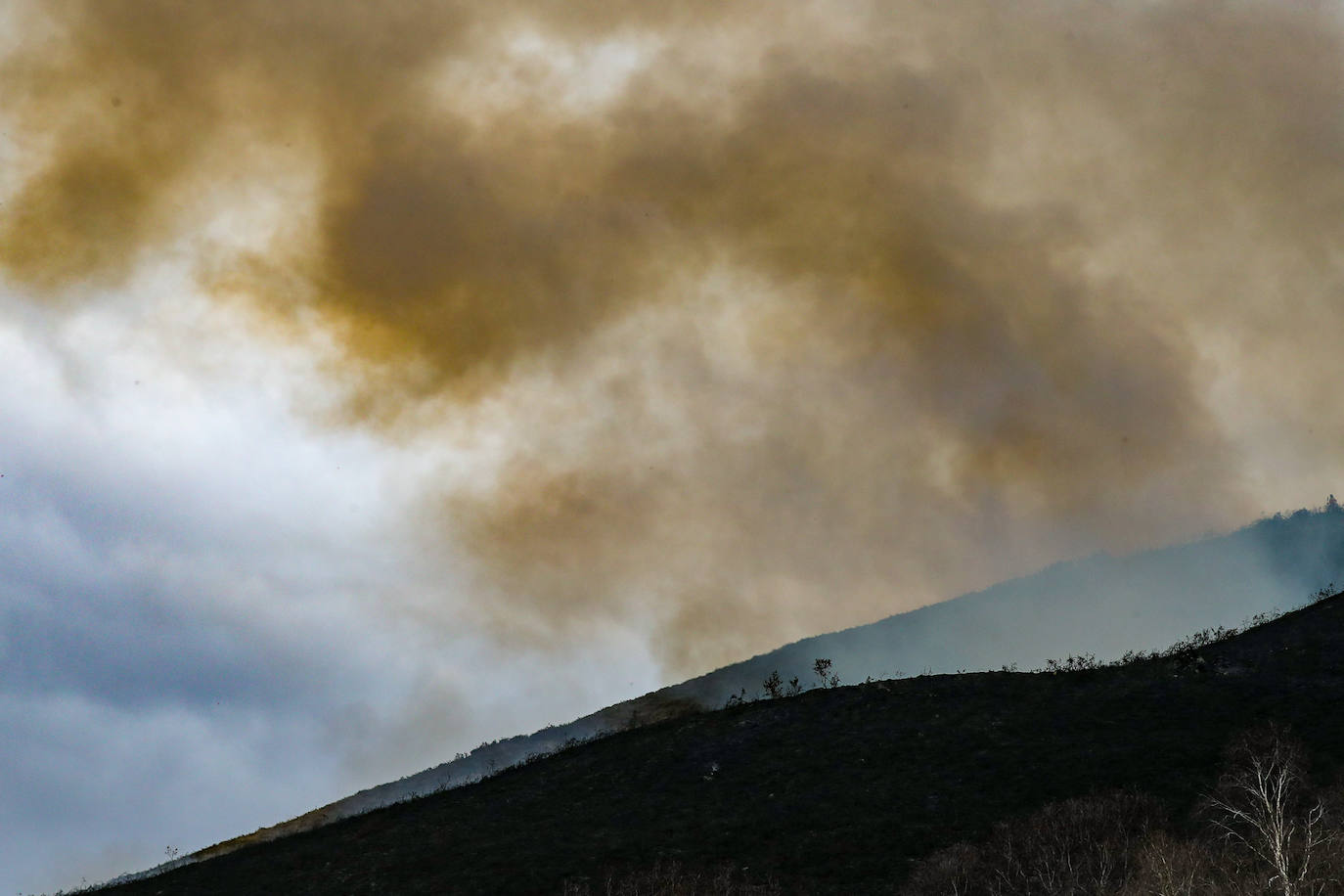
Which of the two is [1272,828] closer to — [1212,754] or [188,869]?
[1212,754]

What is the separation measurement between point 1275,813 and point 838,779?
1044 inches

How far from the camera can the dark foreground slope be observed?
52938 mm

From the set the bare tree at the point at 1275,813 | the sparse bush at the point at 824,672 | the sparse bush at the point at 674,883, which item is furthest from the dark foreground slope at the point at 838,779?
the sparse bush at the point at 824,672

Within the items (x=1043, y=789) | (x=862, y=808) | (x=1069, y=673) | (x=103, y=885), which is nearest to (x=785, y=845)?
(x=862, y=808)

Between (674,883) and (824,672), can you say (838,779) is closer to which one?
(674,883)

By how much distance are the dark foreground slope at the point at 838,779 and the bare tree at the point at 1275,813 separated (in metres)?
1.58

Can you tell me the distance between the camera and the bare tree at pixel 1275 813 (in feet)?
119

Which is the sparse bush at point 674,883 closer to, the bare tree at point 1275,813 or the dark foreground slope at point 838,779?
the dark foreground slope at point 838,779

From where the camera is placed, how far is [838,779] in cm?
6103

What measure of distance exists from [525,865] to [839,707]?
2777 cm

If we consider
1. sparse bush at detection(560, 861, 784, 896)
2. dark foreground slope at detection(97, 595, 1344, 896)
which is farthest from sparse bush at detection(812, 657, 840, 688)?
sparse bush at detection(560, 861, 784, 896)

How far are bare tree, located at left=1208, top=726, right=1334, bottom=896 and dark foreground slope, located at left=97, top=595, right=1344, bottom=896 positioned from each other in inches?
62.3

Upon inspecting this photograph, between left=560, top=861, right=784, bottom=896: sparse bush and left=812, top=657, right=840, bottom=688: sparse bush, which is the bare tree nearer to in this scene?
left=560, top=861, right=784, bottom=896: sparse bush

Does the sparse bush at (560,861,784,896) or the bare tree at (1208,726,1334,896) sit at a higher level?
the sparse bush at (560,861,784,896)
